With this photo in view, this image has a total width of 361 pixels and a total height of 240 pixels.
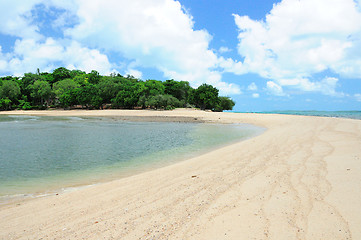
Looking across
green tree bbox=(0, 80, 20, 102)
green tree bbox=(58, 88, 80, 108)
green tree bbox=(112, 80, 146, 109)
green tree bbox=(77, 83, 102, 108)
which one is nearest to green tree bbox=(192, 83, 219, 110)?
green tree bbox=(112, 80, 146, 109)

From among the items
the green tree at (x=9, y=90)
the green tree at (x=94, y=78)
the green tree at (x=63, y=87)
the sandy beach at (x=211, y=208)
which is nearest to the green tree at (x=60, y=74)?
the green tree at (x=94, y=78)

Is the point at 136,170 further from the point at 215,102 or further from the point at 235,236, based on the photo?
the point at 215,102

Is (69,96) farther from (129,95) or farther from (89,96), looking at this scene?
(129,95)

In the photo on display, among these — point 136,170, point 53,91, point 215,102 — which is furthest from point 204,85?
point 136,170

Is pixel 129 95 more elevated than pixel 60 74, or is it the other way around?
pixel 60 74

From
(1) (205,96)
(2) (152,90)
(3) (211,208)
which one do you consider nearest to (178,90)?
(2) (152,90)

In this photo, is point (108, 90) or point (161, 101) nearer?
point (161, 101)

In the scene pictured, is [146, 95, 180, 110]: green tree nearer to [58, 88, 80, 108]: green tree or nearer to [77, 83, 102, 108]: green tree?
[77, 83, 102, 108]: green tree

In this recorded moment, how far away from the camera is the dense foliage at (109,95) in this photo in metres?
68.6

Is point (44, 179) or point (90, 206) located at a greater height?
point (90, 206)

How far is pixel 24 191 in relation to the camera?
6832 millimetres

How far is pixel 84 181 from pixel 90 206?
10.5 ft

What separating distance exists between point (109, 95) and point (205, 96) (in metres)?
32.4

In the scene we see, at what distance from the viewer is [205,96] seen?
6869 cm
